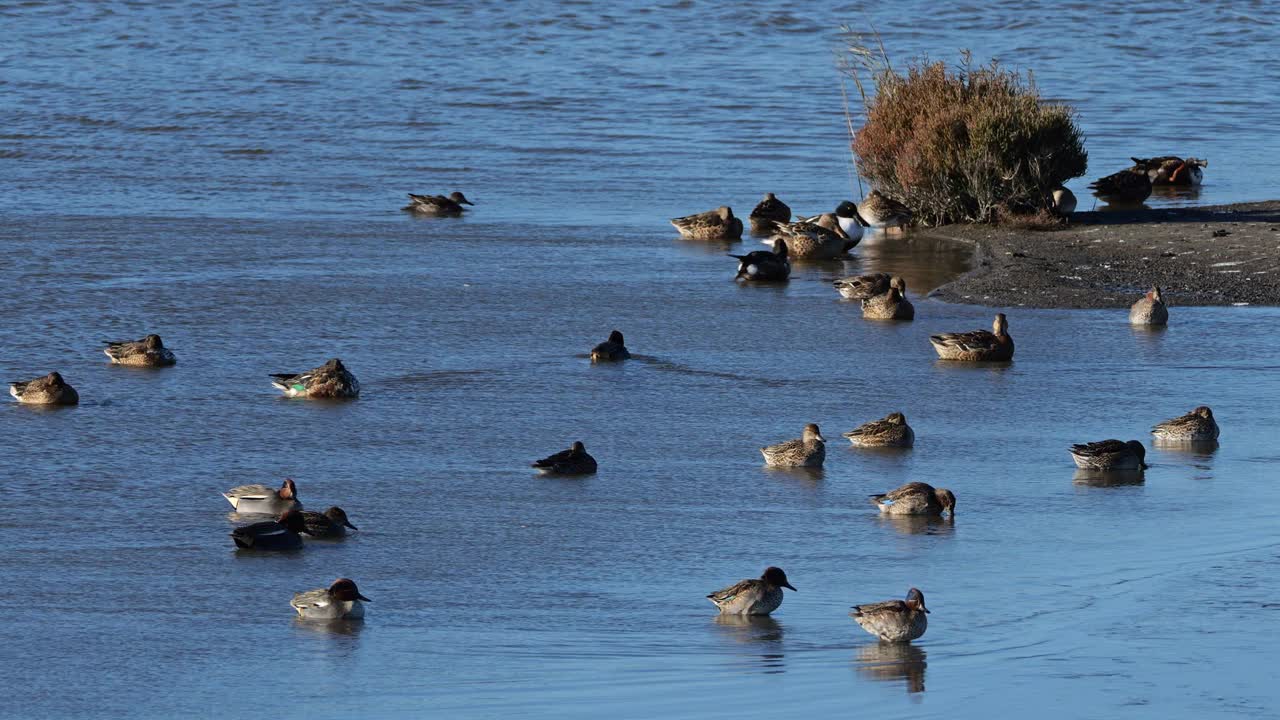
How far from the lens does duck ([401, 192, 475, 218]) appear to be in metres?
22.4

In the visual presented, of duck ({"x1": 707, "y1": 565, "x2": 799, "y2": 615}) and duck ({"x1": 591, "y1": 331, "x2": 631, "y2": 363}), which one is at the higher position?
duck ({"x1": 707, "y1": 565, "x2": 799, "y2": 615})

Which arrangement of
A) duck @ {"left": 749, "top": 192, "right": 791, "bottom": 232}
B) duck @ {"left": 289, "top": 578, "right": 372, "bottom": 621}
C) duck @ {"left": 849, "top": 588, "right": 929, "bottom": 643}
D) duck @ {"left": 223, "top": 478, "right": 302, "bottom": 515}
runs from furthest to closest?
duck @ {"left": 749, "top": 192, "right": 791, "bottom": 232}
duck @ {"left": 223, "top": 478, "right": 302, "bottom": 515}
duck @ {"left": 289, "top": 578, "right": 372, "bottom": 621}
duck @ {"left": 849, "top": 588, "right": 929, "bottom": 643}

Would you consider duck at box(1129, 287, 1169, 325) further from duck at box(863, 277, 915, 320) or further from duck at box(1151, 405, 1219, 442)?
duck at box(1151, 405, 1219, 442)

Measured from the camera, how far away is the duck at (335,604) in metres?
9.52

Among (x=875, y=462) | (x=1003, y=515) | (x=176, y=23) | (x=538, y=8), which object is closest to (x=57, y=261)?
(x=875, y=462)

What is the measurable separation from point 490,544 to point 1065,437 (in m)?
4.29

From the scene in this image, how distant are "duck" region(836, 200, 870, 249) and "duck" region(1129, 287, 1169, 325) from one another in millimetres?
4547

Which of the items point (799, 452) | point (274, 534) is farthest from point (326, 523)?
point (799, 452)

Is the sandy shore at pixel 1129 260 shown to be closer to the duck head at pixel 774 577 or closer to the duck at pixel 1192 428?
the duck at pixel 1192 428

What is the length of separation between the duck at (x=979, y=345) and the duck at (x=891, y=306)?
1.34 metres

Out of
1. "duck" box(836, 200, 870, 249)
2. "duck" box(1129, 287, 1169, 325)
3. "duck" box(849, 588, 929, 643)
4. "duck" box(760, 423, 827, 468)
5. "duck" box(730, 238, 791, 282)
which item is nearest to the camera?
"duck" box(849, 588, 929, 643)

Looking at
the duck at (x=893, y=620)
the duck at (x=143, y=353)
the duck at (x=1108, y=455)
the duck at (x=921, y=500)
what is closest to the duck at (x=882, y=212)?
the duck at (x=143, y=353)

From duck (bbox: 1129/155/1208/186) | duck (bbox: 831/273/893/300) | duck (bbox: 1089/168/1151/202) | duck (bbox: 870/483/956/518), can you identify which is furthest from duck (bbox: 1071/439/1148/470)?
duck (bbox: 1129/155/1208/186)

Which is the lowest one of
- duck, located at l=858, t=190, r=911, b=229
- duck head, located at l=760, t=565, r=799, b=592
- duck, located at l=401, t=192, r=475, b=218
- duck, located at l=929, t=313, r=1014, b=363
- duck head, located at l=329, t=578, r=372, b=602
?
duck, located at l=401, t=192, r=475, b=218
